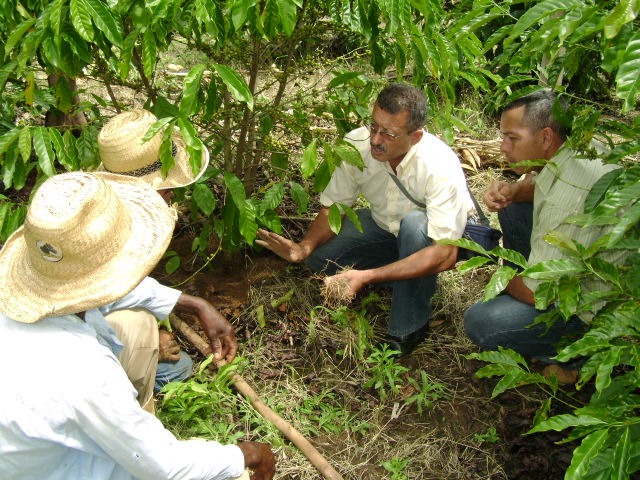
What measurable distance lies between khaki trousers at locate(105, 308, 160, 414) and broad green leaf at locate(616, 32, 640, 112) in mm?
1737

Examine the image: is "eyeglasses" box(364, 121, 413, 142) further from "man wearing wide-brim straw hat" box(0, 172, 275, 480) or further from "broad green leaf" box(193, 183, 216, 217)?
"man wearing wide-brim straw hat" box(0, 172, 275, 480)

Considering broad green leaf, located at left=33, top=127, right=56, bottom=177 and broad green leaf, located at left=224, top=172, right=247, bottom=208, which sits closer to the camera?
broad green leaf, located at left=33, top=127, right=56, bottom=177

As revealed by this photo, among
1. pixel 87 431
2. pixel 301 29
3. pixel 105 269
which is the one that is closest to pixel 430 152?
pixel 301 29

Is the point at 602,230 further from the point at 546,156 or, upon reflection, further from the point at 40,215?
the point at 40,215

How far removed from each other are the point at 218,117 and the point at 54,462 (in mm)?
1571

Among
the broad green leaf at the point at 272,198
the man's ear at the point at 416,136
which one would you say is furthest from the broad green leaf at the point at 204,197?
the man's ear at the point at 416,136

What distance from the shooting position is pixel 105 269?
1.54 meters

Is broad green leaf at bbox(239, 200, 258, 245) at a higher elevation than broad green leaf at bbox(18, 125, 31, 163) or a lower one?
lower

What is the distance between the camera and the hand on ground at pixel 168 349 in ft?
8.40

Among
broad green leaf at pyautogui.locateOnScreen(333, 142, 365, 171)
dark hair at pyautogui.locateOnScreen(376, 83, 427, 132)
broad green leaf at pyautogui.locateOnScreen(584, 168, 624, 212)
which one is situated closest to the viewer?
broad green leaf at pyautogui.locateOnScreen(584, 168, 624, 212)

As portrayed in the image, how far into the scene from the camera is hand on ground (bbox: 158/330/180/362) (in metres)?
2.56


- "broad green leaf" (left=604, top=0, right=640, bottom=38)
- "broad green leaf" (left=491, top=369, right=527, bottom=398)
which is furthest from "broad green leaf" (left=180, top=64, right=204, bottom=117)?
"broad green leaf" (left=491, top=369, right=527, bottom=398)

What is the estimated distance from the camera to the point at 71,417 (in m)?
1.38

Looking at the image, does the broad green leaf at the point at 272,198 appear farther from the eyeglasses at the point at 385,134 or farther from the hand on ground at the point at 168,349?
the hand on ground at the point at 168,349
